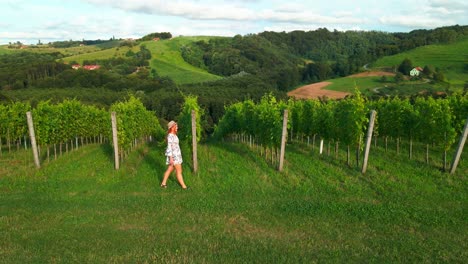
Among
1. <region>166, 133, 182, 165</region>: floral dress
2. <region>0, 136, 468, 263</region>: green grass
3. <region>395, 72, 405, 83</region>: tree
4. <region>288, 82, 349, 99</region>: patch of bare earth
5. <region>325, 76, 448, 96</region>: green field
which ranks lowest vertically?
<region>288, 82, 349, 99</region>: patch of bare earth

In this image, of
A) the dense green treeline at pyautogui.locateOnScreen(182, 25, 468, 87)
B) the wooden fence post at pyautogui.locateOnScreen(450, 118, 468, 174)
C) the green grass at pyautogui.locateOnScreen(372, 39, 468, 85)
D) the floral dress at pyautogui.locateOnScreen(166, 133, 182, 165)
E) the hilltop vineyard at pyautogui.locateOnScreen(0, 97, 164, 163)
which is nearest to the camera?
the floral dress at pyautogui.locateOnScreen(166, 133, 182, 165)

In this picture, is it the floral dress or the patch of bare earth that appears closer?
the floral dress

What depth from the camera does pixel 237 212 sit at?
30.1 feet

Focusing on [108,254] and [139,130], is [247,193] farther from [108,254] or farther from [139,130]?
[139,130]

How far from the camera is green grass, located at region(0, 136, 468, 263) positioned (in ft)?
22.1

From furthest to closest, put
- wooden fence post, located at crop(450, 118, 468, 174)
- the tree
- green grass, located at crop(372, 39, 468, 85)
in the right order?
1. green grass, located at crop(372, 39, 468, 85)
2. the tree
3. wooden fence post, located at crop(450, 118, 468, 174)

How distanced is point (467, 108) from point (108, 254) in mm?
15632

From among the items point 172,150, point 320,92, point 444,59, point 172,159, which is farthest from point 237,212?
point 444,59

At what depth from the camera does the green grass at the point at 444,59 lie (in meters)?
77.7

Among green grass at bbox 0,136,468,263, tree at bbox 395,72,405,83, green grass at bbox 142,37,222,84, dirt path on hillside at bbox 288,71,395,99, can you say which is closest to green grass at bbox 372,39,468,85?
dirt path on hillside at bbox 288,71,395,99

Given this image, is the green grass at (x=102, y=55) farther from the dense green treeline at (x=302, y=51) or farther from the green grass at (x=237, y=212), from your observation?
the green grass at (x=237, y=212)

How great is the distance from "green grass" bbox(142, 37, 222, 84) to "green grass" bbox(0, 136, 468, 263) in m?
93.2

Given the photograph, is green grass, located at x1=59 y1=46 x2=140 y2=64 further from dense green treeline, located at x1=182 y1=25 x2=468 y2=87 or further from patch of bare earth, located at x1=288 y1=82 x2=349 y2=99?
patch of bare earth, located at x1=288 y1=82 x2=349 y2=99

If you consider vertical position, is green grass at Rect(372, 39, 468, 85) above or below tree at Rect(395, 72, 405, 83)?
above
